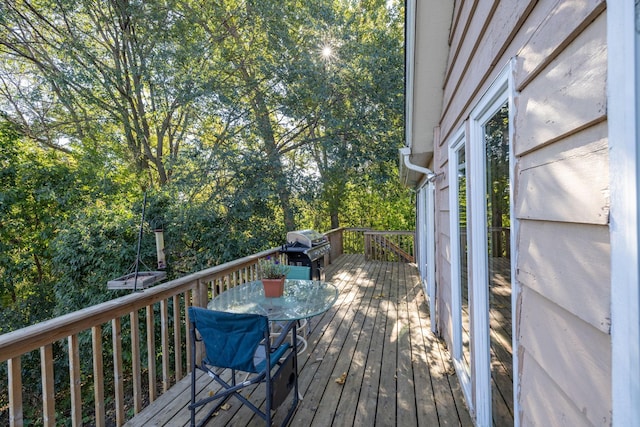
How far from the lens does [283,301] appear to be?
2.57m

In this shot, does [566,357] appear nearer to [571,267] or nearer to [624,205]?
[571,267]

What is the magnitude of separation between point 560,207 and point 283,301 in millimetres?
2103

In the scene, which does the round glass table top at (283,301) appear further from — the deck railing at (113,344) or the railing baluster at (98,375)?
the railing baluster at (98,375)

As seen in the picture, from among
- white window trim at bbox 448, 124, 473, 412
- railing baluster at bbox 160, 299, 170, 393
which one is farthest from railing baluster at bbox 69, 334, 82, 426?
white window trim at bbox 448, 124, 473, 412

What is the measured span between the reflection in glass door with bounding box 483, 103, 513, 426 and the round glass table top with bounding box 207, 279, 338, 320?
1164 millimetres

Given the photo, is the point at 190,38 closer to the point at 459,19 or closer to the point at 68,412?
the point at 459,19

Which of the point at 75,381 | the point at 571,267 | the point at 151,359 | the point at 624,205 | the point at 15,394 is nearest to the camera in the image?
the point at 624,205

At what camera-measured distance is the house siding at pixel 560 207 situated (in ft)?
2.39

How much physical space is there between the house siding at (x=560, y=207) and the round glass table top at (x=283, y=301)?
143 cm

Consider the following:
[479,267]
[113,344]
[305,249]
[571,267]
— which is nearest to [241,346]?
[113,344]

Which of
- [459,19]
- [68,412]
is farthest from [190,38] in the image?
[68,412]

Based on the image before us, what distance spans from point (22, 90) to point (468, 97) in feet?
36.0

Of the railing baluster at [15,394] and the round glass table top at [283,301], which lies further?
the round glass table top at [283,301]

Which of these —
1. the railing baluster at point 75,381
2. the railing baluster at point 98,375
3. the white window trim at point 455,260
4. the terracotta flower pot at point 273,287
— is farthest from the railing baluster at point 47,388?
the white window trim at point 455,260
